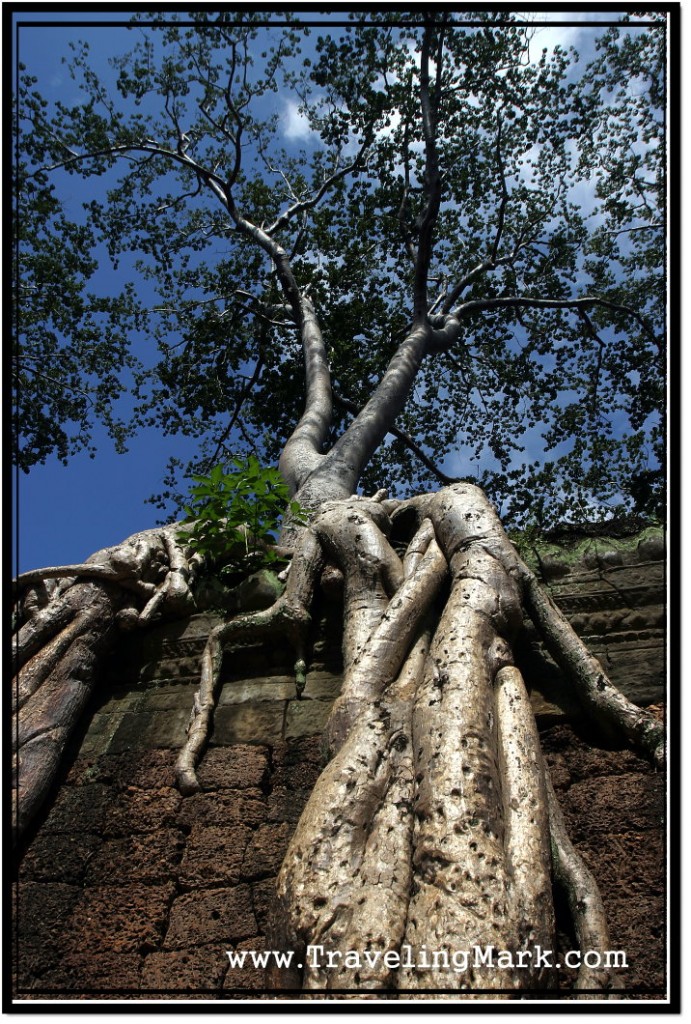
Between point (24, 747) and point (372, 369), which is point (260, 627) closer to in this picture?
point (24, 747)

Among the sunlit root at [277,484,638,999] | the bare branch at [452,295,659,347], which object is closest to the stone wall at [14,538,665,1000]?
the sunlit root at [277,484,638,999]

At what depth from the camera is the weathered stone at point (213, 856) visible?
2.20 meters

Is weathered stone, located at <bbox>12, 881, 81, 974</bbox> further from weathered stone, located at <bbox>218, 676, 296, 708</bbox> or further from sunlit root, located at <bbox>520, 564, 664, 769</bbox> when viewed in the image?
sunlit root, located at <bbox>520, 564, 664, 769</bbox>

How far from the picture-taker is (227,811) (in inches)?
93.8

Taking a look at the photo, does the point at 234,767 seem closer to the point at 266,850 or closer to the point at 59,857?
the point at 266,850

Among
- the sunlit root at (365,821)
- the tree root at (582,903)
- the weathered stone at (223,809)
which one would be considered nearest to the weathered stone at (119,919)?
the weathered stone at (223,809)

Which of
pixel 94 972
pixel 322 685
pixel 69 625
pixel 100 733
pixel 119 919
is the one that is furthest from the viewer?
pixel 69 625

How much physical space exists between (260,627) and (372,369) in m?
7.13

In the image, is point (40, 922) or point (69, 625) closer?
point (40, 922)

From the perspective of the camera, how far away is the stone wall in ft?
6.43

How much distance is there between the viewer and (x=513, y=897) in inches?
61.5

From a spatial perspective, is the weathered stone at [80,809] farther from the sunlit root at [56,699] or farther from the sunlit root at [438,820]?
the sunlit root at [438,820]

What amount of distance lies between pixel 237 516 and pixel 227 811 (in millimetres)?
1511

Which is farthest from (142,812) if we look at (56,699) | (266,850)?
(56,699)
